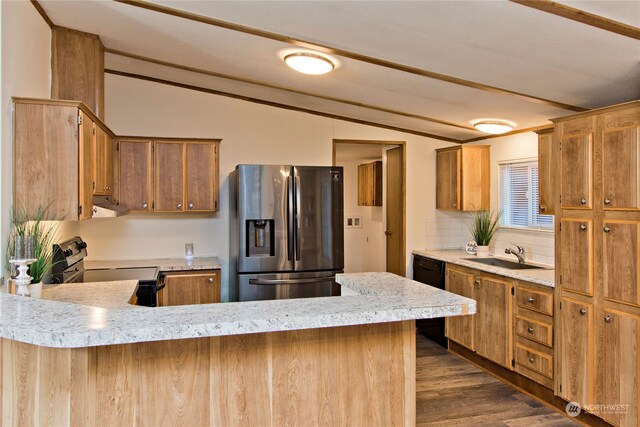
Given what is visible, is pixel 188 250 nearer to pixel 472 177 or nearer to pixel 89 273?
pixel 89 273

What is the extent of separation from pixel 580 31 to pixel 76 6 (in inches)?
115

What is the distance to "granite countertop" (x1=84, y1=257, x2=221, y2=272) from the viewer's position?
401 cm

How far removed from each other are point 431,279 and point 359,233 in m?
2.86

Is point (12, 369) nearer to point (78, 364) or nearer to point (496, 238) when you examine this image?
point (78, 364)

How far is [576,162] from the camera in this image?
2.87 m

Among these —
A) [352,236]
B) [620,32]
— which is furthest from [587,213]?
[352,236]

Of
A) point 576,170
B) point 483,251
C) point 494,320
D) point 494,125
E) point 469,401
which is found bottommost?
point 469,401

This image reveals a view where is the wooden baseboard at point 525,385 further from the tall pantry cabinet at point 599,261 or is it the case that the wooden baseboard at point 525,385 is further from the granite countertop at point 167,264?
the granite countertop at point 167,264

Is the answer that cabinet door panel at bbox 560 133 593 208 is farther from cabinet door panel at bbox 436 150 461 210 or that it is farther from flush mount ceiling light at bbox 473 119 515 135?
cabinet door panel at bbox 436 150 461 210

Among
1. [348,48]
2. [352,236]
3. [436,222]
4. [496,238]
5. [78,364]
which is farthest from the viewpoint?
[352,236]

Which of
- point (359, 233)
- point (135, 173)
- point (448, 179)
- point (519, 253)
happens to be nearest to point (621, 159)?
point (519, 253)

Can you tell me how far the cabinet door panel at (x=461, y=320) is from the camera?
13.2 feet

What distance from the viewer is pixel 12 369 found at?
1.47 metres

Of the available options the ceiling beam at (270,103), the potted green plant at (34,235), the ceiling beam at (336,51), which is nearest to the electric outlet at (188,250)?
the ceiling beam at (270,103)
